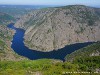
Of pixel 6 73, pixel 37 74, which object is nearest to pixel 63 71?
pixel 37 74

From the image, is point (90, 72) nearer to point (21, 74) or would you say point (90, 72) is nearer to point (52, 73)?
point (52, 73)

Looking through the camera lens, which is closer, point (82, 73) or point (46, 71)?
point (82, 73)

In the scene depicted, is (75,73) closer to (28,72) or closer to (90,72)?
(90,72)

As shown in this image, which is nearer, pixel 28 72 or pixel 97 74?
pixel 97 74

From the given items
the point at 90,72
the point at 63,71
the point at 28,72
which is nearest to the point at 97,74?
the point at 90,72

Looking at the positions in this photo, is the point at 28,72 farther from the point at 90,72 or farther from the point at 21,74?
the point at 90,72

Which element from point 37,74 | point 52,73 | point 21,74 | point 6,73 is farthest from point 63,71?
point 6,73
